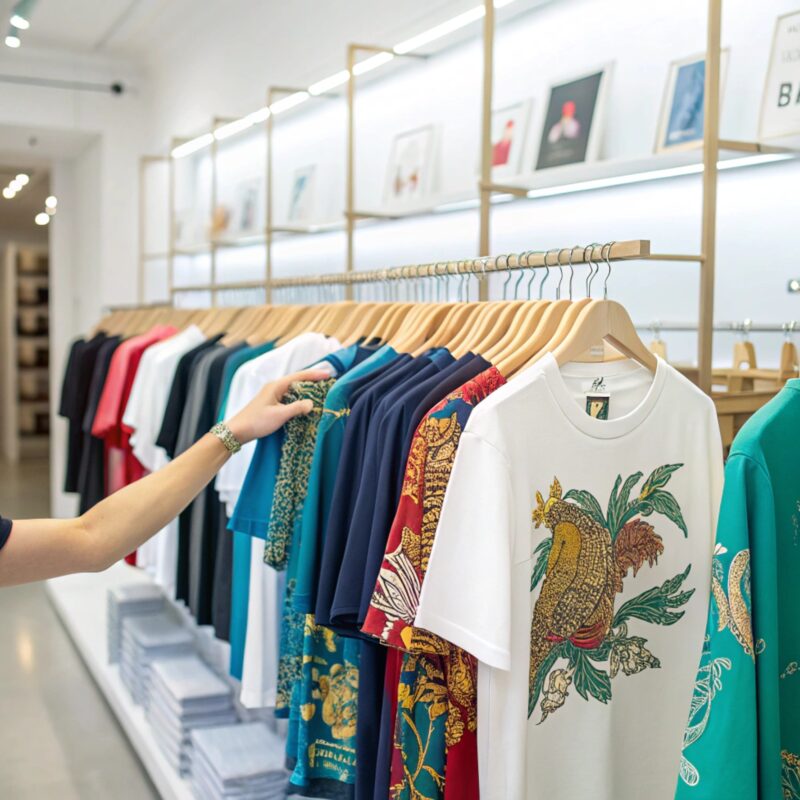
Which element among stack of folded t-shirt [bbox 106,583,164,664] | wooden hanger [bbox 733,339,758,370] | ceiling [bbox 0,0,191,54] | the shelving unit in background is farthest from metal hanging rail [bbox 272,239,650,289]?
the shelving unit in background

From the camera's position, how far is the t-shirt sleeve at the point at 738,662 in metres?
1.39

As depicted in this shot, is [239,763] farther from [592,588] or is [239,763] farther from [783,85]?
[783,85]

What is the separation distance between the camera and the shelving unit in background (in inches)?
544

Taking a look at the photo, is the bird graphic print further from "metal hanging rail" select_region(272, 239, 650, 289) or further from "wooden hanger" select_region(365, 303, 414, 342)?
"wooden hanger" select_region(365, 303, 414, 342)

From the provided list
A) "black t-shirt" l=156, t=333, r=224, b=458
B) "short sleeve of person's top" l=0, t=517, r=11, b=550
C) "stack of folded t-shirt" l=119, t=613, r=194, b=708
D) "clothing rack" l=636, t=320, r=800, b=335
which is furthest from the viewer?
"stack of folded t-shirt" l=119, t=613, r=194, b=708

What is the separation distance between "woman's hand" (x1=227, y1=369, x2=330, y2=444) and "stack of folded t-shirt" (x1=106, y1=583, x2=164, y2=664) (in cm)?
254

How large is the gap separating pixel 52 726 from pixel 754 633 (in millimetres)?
3635

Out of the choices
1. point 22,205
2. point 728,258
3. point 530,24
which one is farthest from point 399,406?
point 22,205

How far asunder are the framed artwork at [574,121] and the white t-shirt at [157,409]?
1.38m

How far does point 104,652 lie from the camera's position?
4.86 meters

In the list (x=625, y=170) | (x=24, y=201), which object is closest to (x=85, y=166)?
(x=24, y=201)

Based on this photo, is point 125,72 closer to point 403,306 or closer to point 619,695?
point 403,306

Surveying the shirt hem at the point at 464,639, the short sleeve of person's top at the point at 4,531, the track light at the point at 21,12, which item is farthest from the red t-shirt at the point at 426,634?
the track light at the point at 21,12

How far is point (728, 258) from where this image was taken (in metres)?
2.77
